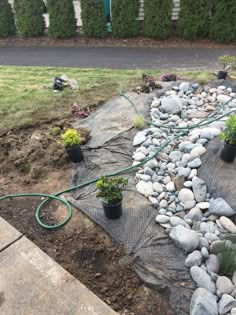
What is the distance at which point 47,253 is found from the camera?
255 centimetres

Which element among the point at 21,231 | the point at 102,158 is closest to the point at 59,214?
the point at 21,231

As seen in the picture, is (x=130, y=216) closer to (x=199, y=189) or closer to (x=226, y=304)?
(x=199, y=189)

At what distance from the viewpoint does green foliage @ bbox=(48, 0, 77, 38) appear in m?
8.53

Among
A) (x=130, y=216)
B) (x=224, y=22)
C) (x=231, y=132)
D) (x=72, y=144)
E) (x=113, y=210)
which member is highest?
(x=224, y=22)

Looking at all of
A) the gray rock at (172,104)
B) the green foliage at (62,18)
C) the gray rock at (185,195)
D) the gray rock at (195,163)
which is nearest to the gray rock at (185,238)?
the gray rock at (185,195)

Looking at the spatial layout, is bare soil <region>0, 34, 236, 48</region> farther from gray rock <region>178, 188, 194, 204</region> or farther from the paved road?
gray rock <region>178, 188, 194, 204</region>

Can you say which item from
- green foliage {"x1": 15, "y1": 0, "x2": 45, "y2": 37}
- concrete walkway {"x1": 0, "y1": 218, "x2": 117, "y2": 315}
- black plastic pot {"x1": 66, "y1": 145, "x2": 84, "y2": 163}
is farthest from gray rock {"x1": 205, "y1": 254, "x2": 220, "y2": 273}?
→ green foliage {"x1": 15, "y1": 0, "x2": 45, "y2": 37}

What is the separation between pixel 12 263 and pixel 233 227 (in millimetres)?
1866

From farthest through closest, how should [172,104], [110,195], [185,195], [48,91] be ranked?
[48,91]
[172,104]
[185,195]
[110,195]

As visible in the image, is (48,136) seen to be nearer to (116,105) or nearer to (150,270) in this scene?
(116,105)

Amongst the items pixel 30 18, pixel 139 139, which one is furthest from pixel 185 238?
pixel 30 18

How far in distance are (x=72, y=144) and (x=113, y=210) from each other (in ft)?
3.38

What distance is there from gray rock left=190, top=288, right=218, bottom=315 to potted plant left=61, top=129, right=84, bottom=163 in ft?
6.39

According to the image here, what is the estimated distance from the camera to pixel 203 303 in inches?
79.7
